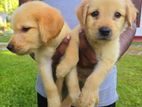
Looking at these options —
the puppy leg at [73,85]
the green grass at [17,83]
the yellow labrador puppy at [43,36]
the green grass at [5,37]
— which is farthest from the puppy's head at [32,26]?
the green grass at [5,37]

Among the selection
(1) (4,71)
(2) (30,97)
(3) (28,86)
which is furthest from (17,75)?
(2) (30,97)

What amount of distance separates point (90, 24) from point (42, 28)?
24cm

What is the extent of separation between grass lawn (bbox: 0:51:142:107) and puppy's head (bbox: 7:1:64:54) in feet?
9.16

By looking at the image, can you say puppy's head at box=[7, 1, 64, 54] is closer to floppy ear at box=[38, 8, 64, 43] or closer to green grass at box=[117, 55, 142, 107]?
floppy ear at box=[38, 8, 64, 43]

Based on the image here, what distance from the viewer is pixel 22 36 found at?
68.9 inches

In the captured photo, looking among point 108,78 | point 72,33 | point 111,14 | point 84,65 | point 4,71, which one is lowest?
point 4,71

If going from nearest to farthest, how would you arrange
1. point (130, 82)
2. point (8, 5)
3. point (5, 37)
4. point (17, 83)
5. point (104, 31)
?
point (104, 31) < point (17, 83) < point (130, 82) < point (5, 37) < point (8, 5)

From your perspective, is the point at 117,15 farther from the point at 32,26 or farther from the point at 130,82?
the point at 130,82

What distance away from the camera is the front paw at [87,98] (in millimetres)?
1840

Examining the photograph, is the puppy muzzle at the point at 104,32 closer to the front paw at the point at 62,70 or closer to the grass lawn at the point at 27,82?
the front paw at the point at 62,70

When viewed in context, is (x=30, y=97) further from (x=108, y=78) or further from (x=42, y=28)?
(x=42, y=28)

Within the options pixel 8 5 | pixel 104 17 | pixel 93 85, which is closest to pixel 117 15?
pixel 104 17

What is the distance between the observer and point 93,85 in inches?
72.6

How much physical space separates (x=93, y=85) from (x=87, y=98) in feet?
0.24
